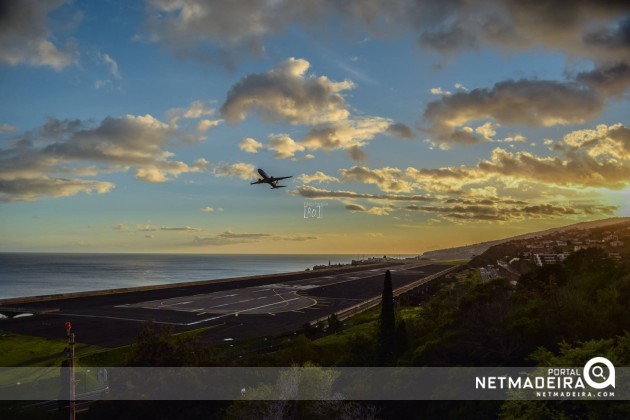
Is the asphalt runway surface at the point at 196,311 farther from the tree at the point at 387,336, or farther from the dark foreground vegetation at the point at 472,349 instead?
the tree at the point at 387,336

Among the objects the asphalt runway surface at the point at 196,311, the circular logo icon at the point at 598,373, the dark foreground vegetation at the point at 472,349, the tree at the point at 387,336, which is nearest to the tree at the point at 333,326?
the asphalt runway surface at the point at 196,311

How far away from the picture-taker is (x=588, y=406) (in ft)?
74.7

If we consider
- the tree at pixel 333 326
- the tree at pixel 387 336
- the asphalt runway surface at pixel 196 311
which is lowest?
the asphalt runway surface at pixel 196 311

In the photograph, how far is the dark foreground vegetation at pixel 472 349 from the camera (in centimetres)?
2597

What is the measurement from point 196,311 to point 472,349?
178ft

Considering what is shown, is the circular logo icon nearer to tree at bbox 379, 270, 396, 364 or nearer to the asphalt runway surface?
tree at bbox 379, 270, 396, 364

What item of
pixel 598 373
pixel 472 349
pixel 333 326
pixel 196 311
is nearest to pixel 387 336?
pixel 472 349

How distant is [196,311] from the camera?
78.8 metres

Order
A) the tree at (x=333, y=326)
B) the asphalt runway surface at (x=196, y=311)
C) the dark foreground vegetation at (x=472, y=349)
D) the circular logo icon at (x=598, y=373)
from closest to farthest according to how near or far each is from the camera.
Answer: the circular logo icon at (x=598, y=373) → the dark foreground vegetation at (x=472, y=349) → the tree at (x=333, y=326) → the asphalt runway surface at (x=196, y=311)

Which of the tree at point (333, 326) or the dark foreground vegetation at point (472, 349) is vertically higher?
the dark foreground vegetation at point (472, 349)

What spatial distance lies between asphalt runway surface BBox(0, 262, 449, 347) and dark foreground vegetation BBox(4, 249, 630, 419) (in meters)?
18.5

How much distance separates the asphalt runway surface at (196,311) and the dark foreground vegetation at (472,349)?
1854cm

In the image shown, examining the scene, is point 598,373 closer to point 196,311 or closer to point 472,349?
point 472,349

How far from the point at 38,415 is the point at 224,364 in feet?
38.8
